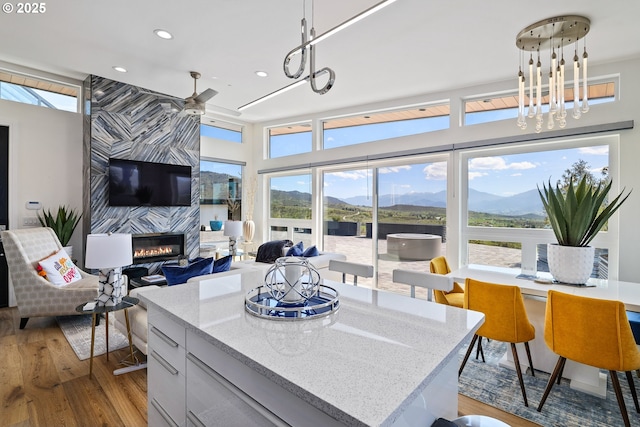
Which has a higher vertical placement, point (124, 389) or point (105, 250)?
point (105, 250)

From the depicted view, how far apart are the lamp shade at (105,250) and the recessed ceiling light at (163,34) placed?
6.89 ft

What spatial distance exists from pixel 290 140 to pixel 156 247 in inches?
128

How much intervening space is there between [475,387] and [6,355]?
12.8 ft

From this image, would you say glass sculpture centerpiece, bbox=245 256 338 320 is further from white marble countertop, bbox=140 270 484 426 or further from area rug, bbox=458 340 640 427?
area rug, bbox=458 340 640 427

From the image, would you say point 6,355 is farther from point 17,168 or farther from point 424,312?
point 424,312

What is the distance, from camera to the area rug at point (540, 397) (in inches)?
75.9

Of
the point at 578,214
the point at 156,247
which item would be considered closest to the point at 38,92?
the point at 156,247

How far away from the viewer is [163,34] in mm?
3156

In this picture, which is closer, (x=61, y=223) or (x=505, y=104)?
(x=505, y=104)

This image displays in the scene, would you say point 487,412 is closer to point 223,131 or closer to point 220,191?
point 220,191

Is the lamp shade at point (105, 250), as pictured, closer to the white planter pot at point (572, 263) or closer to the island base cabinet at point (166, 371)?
the island base cabinet at point (166, 371)

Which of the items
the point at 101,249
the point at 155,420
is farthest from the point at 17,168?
the point at 155,420

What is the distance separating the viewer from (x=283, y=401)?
2.68 ft

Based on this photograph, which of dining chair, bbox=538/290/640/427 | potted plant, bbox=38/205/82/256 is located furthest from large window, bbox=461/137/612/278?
potted plant, bbox=38/205/82/256
